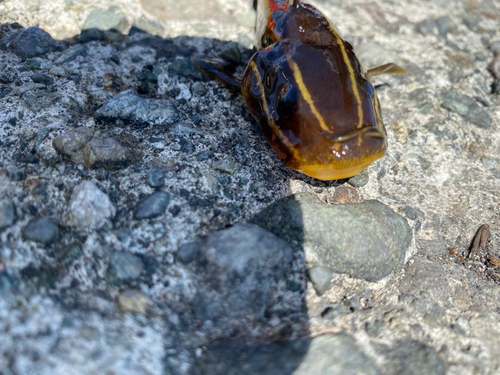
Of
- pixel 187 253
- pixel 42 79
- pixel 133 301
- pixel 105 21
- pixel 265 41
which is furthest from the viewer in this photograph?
pixel 105 21

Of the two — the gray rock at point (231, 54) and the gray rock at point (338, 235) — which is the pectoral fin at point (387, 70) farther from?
the gray rock at point (338, 235)

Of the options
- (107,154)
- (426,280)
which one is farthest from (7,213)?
(426,280)

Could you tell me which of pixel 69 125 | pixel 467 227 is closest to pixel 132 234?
pixel 69 125

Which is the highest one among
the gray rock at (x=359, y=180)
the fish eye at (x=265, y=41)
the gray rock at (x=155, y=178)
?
the fish eye at (x=265, y=41)

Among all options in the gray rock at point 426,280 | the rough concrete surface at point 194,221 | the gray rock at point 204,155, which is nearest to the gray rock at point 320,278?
the rough concrete surface at point 194,221

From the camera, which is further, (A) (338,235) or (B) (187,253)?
(A) (338,235)

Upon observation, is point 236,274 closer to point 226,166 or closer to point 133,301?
point 133,301
